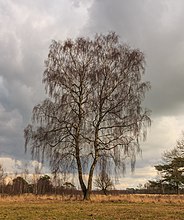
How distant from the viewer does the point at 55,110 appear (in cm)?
2928

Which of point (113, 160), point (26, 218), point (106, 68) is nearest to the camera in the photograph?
point (26, 218)

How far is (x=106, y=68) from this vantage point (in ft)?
99.9

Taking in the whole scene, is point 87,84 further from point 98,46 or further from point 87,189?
point 87,189

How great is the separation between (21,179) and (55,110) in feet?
117

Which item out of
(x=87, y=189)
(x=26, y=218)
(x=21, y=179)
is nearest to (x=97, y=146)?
(x=87, y=189)

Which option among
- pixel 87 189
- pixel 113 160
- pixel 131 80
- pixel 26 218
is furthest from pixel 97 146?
pixel 26 218

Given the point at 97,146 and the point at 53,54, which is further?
the point at 53,54

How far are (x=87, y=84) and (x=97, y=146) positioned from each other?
5.19 m

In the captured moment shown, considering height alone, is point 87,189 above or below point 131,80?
below

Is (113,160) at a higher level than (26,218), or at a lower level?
higher

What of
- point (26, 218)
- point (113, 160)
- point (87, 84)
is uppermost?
point (87, 84)

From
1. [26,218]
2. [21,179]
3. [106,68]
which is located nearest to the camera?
[26,218]

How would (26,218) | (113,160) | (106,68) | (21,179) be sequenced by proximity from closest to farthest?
1. (26,218)
2. (113,160)
3. (106,68)
4. (21,179)

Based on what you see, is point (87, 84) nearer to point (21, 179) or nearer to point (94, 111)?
point (94, 111)
